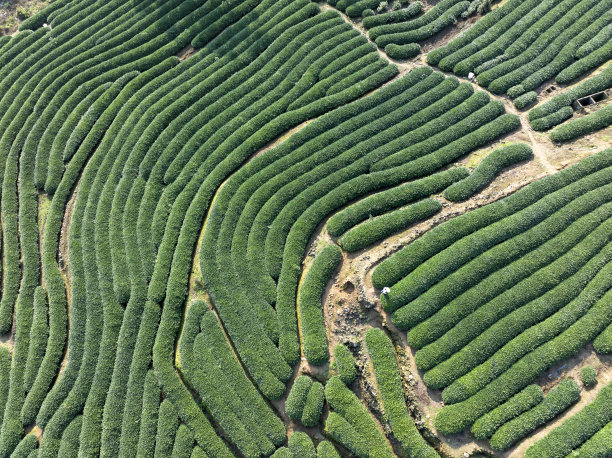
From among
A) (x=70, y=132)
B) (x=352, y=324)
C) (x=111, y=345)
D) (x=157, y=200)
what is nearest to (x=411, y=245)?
(x=352, y=324)

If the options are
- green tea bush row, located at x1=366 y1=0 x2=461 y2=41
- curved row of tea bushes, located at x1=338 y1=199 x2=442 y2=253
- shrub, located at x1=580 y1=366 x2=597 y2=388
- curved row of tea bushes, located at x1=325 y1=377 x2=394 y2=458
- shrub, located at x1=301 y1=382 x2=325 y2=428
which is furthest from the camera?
green tea bush row, located at x1=366 y1=0 x2=461 y2=41

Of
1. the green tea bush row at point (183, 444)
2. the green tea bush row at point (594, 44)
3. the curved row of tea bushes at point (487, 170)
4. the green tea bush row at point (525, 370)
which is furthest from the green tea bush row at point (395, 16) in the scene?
the green tea bush row at point (183, 444)

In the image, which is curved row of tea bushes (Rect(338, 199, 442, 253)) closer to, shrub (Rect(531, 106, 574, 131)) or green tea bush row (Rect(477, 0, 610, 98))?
shrub (Rect(531, 106, 574, 131))

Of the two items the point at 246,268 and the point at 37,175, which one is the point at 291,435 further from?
the point at 37,175

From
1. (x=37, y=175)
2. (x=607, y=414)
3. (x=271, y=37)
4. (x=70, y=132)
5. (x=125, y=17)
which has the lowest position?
(x=607, y=414)

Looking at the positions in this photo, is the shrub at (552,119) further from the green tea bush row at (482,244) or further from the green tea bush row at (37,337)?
the green tea bush row at (37,337)

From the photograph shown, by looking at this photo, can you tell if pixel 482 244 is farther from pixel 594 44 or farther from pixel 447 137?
pixel 594 44

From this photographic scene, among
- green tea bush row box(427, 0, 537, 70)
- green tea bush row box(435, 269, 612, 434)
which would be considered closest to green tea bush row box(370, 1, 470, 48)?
green tea bush row box(427, 0, 537, 70)

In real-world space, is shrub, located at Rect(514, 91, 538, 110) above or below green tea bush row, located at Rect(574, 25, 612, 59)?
below
